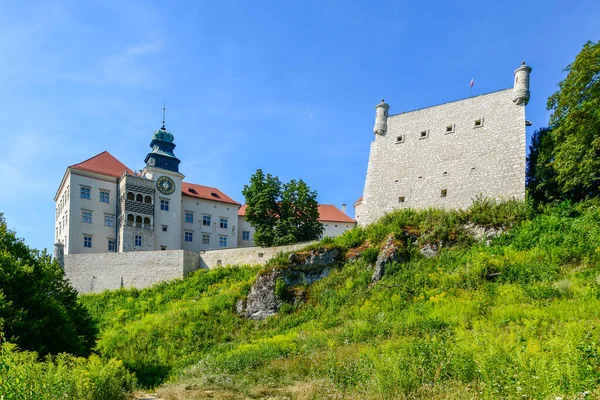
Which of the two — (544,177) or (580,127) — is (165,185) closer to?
(544,177)

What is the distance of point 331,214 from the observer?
5284 centimetres

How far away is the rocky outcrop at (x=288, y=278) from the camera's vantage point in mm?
20406

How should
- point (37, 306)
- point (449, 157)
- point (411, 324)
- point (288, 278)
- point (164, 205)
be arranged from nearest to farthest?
point (411, 324), point (37, 306), point (288, 278), point (449, 157), point (164, 205)

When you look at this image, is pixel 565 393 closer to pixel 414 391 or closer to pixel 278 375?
pixel 414 391

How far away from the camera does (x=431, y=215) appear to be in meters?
22.3

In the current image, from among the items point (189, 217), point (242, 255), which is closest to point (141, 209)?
point (189, 217)

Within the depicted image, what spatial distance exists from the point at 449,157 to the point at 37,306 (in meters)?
21.6

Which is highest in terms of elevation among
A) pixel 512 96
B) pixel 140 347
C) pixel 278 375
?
pixel 512 96

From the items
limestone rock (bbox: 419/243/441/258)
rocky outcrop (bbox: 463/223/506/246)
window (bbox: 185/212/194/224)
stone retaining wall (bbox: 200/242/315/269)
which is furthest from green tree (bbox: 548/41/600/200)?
window (bbox: 185/212/194/224)

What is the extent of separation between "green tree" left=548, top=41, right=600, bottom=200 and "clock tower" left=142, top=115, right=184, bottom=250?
3217 cm

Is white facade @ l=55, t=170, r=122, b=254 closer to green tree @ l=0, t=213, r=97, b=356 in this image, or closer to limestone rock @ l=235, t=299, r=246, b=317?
green tree @ l=0, t=213, r=97, b=356

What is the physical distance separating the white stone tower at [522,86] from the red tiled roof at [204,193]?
3010 cm

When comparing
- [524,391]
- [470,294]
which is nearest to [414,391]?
[524,391]

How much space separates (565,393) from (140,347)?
686 inches
